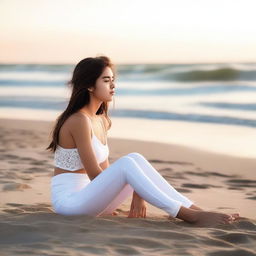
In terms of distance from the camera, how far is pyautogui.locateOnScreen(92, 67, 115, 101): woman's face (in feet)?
15.4

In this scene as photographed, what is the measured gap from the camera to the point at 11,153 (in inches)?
304

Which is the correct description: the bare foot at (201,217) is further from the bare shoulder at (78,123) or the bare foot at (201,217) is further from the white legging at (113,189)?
the bare shoulder at (78,123)

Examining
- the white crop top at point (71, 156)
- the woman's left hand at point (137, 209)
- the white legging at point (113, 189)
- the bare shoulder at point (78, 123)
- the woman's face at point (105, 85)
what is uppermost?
the woman's face at point (105, 85)

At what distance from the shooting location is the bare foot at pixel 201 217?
14.4 ft

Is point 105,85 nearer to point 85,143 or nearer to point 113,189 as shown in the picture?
point 85,143

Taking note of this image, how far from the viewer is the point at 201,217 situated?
4.39 m

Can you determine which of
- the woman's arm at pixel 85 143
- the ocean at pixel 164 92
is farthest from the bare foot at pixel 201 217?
the ocean at pixel 164 92

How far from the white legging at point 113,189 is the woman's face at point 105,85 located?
0.50 meters

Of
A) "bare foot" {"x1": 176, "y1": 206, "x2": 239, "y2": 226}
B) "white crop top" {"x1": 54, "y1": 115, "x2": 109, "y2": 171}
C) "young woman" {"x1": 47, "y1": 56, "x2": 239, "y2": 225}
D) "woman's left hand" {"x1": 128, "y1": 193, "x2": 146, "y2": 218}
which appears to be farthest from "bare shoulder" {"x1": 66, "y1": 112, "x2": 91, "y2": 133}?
"bare foot" {"x1": 176, "y1": 206, "x2": 239, "y2": 226}

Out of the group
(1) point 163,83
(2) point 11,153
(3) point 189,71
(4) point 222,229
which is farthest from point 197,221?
(3) point 189,71

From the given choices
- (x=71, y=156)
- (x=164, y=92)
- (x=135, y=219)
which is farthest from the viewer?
(x=164, y=92)

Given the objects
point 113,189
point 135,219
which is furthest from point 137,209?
point 113,189

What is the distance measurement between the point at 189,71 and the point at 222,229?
1898 cm

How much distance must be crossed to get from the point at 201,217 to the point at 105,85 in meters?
1.14
